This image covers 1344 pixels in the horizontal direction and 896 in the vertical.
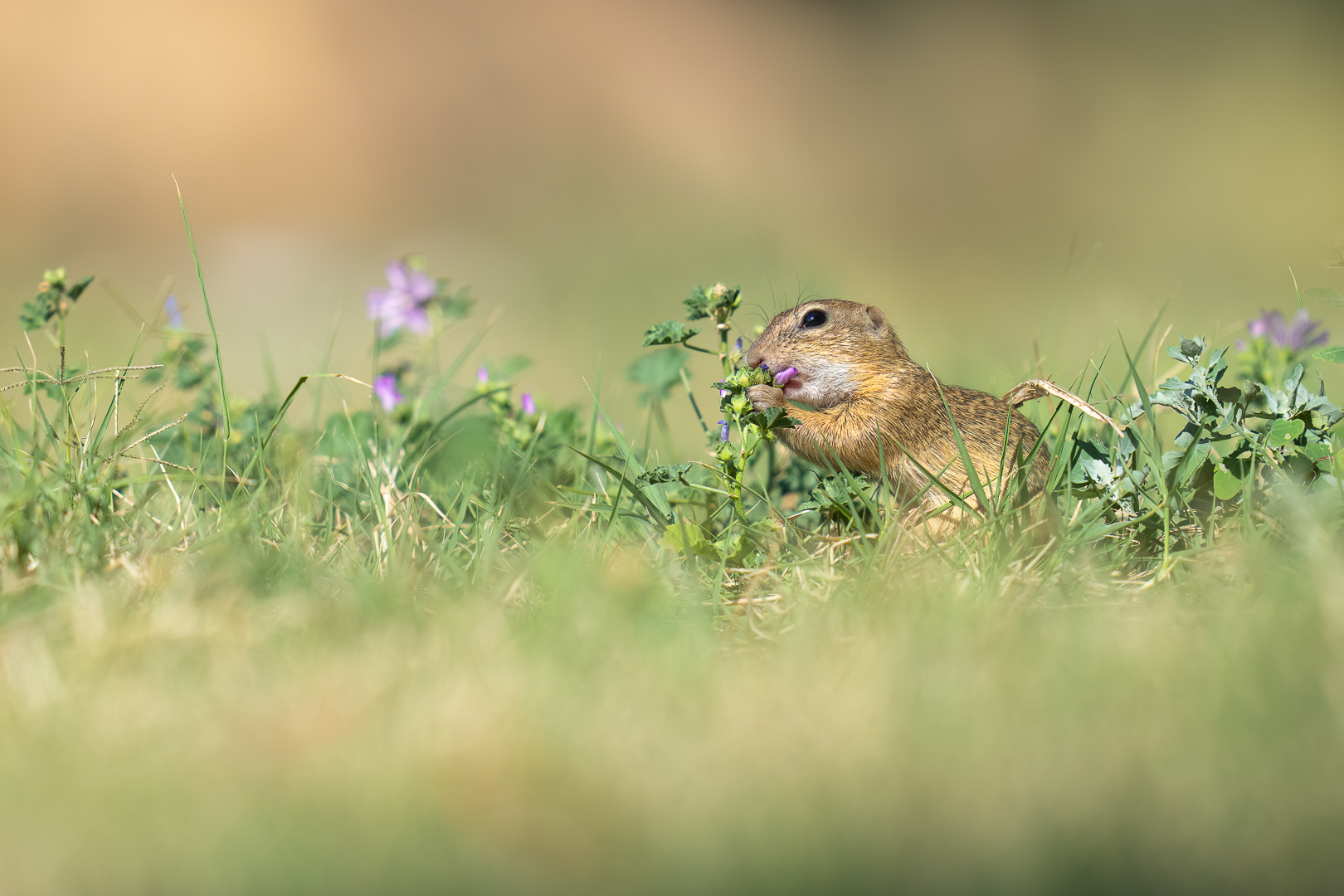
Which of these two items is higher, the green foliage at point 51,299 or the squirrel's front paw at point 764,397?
the squirrel's front paw at point 764,397

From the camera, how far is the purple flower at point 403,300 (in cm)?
333

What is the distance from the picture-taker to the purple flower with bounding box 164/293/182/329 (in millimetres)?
2927

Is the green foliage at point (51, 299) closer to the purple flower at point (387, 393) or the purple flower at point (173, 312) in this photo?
the purple flower at point (173, 312)

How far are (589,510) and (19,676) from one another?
3.80ft

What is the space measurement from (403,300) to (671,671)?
6.85 feet

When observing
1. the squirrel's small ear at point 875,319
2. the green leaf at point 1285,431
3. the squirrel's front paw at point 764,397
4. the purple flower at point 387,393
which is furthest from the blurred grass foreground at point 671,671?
the squirrel's small ear at point 875,319

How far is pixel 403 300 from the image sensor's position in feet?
11.0

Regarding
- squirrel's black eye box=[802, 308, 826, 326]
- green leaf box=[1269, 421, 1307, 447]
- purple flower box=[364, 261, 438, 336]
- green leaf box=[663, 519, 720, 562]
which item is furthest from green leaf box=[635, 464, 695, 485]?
purple flower box=[364, 261, 438, 336]

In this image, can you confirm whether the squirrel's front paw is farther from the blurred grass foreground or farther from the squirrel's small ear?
the squirrel's small ear

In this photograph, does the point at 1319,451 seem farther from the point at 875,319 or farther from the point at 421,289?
the point at 421,289

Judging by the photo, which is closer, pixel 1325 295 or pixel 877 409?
pixel 1325 295

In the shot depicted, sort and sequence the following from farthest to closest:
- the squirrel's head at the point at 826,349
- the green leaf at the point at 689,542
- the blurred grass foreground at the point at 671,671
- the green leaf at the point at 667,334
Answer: the squirrel's head at the point at 826,349, the green leaf at the point at 667,334, the green leaf at the point at 689,542, the blurred grass foreground at the point at 671,671

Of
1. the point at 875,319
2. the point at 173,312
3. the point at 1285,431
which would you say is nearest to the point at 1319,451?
the point at 1285,431

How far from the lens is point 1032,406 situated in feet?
10.7
